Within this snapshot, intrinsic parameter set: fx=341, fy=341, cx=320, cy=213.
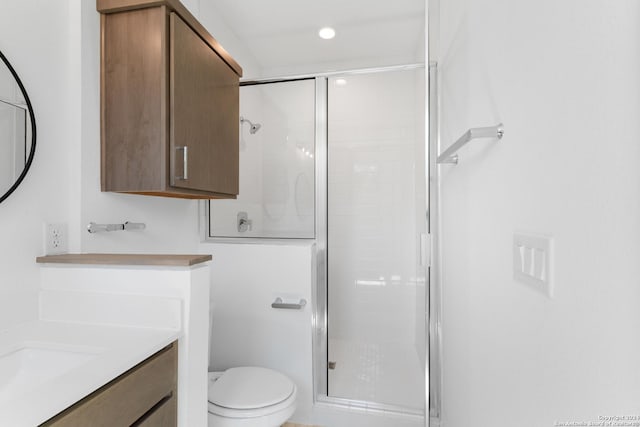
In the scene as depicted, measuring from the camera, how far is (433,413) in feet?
6.17

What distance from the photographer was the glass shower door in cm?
216

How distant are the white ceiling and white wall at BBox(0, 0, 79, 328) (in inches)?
51.2

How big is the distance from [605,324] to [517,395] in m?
0.40

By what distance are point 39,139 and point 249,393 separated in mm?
1305

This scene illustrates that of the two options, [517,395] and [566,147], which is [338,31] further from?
[517,395]

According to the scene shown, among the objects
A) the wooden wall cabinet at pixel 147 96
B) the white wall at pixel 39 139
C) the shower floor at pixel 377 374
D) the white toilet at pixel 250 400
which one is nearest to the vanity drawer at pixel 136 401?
the white toilet at pixel 250 400

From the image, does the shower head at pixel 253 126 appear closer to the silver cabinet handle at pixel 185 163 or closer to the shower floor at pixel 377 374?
the silver cabinet handle at pixel 185 163

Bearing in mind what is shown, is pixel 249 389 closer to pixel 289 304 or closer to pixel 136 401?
pixel 289 304

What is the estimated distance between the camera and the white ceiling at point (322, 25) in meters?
2.31

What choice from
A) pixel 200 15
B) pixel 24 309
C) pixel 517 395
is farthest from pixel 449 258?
pixel 200 15

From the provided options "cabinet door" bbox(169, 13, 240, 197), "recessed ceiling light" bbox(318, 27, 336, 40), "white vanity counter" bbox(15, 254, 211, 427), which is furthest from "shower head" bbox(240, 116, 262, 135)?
"white vanity counter" bbox(15, 254, 211, 427)

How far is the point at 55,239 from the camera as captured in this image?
49.5 inches

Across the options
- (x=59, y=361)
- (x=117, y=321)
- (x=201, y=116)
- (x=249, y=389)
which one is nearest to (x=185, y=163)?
(x=201, y=116)

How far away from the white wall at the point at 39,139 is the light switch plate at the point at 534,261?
4.85 feet
